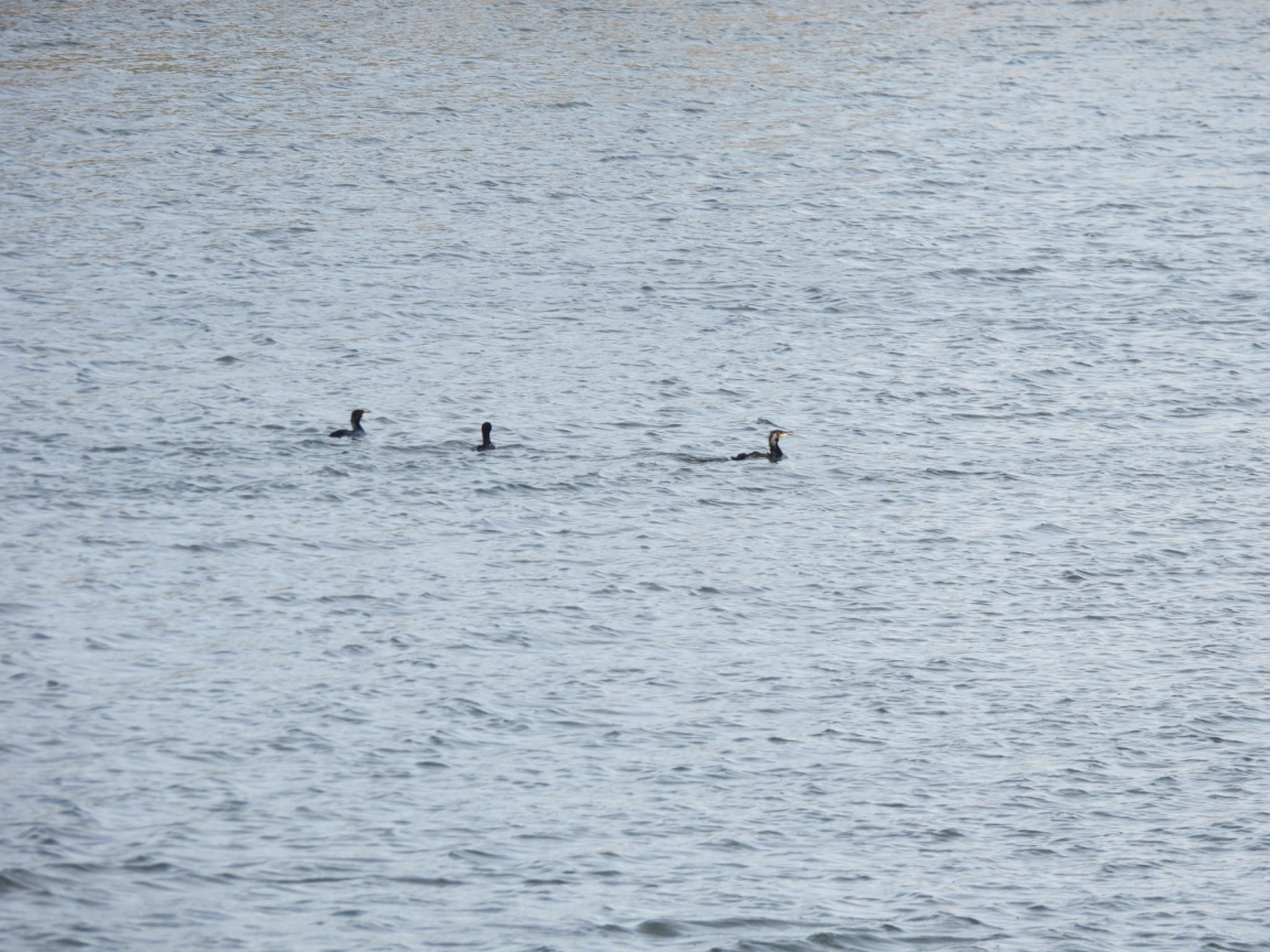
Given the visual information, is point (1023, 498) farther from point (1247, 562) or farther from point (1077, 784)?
point (1077, 784)

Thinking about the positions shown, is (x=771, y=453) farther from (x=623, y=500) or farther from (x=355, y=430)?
(x=355, y=430)

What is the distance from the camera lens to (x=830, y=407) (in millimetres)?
37094

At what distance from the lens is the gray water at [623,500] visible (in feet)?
70.9

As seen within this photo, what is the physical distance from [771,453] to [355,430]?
24.8 ft

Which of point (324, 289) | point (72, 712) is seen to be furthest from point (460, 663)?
point (324, 289)

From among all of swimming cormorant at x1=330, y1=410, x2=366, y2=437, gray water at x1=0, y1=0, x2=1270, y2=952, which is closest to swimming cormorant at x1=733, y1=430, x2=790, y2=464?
gray water at x1=0, y1=0, x2=1270, y2=952

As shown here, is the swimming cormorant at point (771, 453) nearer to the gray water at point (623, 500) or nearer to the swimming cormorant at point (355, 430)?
the gray water at point (623, 500)

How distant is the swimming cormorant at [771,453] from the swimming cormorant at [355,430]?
22.3 feet

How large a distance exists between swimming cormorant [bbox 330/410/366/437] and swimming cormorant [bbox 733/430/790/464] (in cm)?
679

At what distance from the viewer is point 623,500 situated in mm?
32500

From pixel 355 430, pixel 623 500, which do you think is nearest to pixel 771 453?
pixel 623 500

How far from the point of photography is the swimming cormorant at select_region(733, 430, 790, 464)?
34031mm

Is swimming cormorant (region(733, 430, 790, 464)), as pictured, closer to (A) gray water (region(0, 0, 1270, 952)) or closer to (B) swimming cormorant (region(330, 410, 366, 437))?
(A) gray water (region(0, 0, 1270, 952))

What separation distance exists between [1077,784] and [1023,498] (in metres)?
10.2
